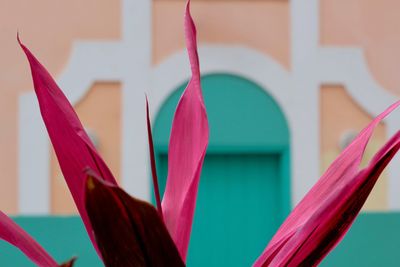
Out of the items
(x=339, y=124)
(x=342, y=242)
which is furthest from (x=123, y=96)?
(x=342, y=242)

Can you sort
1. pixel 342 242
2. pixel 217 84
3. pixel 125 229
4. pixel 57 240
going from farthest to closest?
1. pixel 217 84
2. pixel 342 242
3. pixel 57 240
4. pixel 125 229

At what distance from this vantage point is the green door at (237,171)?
368 cm

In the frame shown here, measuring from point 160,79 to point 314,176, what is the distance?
113 cm

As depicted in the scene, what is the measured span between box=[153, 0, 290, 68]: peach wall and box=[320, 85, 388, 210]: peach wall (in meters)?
0.36

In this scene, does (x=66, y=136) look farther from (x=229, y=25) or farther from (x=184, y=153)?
(x=229, y=25)

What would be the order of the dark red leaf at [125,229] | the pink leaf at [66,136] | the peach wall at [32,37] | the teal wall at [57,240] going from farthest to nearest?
the peach wall at [32,37] → the teal wall at [57,240] → the pink leaf at [66,136] → the dark red leaf at [125,229]

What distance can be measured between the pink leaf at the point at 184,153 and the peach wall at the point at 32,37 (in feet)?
10.4

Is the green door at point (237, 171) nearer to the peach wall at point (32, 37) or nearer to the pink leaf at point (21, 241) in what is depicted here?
the peach wall at point (32, 37)

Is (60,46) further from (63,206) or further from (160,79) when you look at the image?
(63,206)

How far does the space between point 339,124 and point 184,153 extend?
3.29 meters

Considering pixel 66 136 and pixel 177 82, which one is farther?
pixel 177 82

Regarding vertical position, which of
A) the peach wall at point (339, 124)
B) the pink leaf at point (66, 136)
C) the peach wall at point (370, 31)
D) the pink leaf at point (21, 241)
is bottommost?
the peach wall at point (339, 124)

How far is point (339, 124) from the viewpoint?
372 centimetres

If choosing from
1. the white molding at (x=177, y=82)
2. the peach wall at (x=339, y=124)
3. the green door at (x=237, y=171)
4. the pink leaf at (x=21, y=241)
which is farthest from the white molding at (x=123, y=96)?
the pink leaf at (x=21, y=241)
